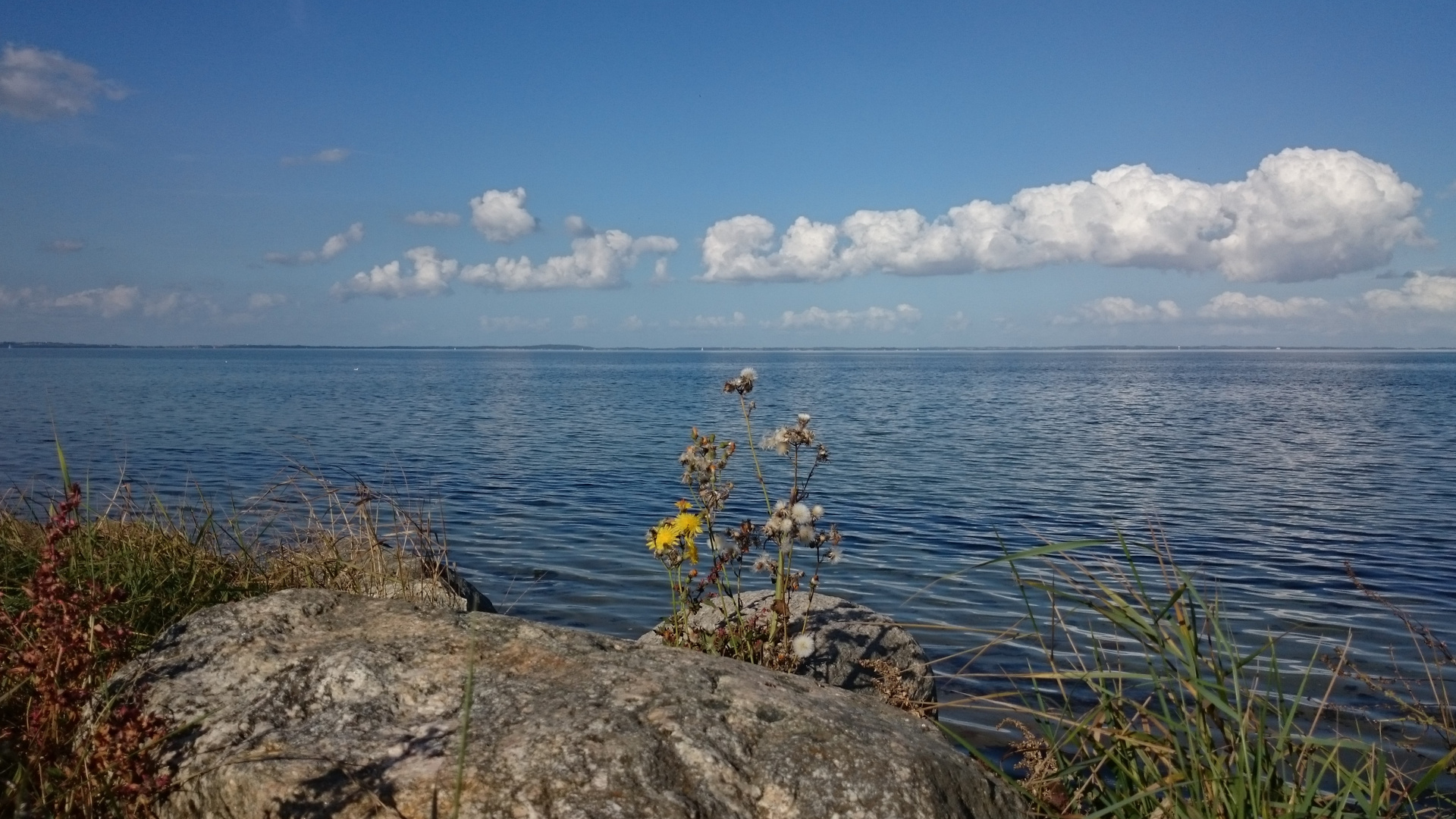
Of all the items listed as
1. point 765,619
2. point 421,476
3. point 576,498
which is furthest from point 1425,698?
point 421,476

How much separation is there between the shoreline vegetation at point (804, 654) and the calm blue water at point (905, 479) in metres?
2.79

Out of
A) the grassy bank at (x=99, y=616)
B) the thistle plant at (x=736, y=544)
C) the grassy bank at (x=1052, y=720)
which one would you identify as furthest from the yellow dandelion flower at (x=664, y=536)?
the grassy bank at (x=99, y=616)

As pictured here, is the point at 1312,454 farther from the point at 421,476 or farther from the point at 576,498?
the point at 421,476

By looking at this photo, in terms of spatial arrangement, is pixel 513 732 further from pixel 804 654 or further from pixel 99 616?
pixel 99 616

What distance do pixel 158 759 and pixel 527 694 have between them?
3.53 feet

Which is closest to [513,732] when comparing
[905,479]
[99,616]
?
[99,616]

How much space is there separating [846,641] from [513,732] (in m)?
3.39

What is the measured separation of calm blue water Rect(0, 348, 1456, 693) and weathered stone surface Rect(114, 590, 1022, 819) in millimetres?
6061

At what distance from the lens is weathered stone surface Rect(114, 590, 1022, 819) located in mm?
2816

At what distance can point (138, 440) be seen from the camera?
28625 millimetres

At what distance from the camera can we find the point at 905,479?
21297 millimetres

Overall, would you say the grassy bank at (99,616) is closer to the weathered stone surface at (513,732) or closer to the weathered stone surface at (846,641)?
the weathered stone surface at (513,732)

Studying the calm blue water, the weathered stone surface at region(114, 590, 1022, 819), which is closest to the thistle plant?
the weathered stone surface at region(114, 590, 1022, 819)

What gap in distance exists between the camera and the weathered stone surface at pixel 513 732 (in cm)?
282
